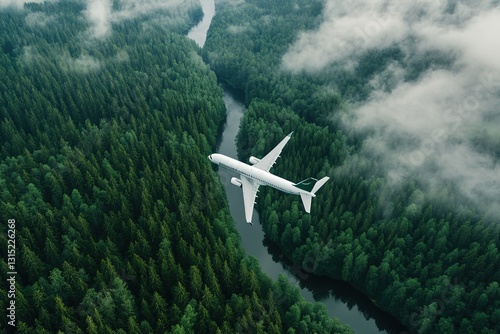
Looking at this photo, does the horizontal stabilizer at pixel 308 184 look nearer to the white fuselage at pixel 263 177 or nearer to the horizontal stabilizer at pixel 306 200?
the white fuselage at pixel 263 177

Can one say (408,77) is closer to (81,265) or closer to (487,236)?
(487,236)

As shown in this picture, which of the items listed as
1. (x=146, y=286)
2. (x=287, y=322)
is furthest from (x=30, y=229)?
(x=287, y=322)

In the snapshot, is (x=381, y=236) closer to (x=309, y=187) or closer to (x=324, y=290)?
(x=324, y=290)

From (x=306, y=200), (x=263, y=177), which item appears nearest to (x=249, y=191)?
(x=263, y=177)

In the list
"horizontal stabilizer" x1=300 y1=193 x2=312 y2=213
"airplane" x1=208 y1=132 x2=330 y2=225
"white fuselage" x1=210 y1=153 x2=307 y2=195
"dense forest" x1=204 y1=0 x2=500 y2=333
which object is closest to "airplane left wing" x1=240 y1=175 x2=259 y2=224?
"airplane" x1=208 y1=132 x2=330 y2=225

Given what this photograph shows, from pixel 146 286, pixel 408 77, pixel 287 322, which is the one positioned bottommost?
pixel 287 322

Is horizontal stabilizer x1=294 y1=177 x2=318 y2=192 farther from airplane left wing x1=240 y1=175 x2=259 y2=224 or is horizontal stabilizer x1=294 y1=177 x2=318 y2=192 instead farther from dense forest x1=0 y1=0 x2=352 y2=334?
airplane left wing x1=240 y1=175 x2=259 y2=224

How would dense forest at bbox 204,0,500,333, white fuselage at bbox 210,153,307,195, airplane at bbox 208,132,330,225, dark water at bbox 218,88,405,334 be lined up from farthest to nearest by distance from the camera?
white fuselage at bbox 210,153,307,195
airplane at bbox 208,132,330,225
dark water at bbox 218,88,405,334
dense forest at bbox 204,0,500,333
